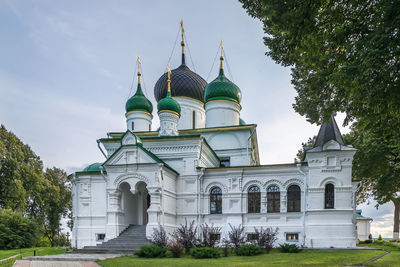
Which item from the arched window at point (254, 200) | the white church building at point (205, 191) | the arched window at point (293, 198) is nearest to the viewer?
the white church building at point (205, 191)

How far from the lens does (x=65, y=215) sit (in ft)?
108

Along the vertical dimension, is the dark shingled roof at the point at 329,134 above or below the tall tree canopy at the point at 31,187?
above

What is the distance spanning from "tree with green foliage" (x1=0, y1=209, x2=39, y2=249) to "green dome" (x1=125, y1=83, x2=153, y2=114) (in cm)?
989

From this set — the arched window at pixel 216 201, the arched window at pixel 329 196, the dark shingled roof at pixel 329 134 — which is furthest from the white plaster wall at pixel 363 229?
the arched window at pixel 216 201

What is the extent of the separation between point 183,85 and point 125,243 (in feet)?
44.3

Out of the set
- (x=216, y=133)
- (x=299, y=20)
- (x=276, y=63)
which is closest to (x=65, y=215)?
(x=216, y=133)

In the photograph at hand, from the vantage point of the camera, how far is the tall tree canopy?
86.7ft

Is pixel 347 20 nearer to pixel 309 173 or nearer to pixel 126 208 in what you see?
pixel 309 173

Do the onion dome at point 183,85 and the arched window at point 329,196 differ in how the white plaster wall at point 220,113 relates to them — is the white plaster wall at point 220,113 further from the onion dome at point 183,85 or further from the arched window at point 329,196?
the arched window at point 329,196

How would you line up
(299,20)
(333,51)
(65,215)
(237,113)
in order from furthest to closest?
(65,215)
(237,113)
(333,51)
(299,20)

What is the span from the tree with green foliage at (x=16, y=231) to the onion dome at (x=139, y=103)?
9.89 m

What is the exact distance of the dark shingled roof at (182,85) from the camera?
26.5 m

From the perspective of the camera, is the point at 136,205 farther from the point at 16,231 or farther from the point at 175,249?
the point at 175,249

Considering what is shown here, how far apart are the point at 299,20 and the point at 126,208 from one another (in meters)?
14.1
